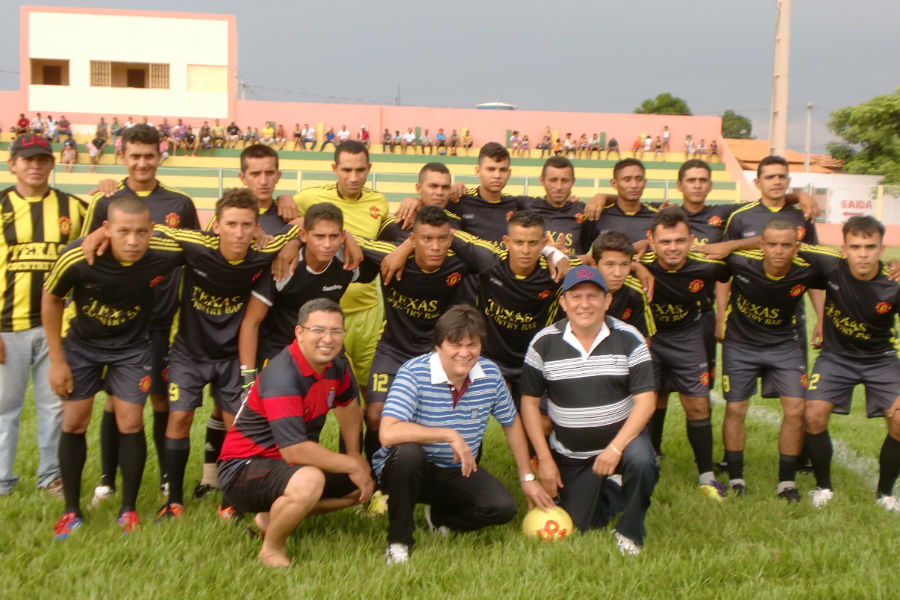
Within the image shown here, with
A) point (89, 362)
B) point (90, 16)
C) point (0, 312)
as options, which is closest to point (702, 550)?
point (89, 362)

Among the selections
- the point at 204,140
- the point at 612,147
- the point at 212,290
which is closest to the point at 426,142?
the point at 612,147

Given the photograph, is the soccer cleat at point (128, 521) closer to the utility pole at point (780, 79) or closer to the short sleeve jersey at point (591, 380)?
the short sleeve jersey at point (591, 380)

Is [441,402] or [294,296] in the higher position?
[294,296]

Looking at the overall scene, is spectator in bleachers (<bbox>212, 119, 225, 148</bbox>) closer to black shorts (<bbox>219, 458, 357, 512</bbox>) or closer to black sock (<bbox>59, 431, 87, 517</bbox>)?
black sock (<bbox>59, 431, 87, 517</bbox>)

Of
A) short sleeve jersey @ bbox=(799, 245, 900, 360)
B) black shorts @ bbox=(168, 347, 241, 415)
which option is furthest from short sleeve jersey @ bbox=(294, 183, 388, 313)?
short sleeve jersey @ bbox=(799, 245, 900, 360)

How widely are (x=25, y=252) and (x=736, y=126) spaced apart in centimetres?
8658

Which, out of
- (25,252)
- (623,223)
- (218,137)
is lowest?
(25,252)

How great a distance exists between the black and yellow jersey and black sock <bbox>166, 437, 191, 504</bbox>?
337 cm

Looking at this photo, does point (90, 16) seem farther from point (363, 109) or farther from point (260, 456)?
point (260, 456)

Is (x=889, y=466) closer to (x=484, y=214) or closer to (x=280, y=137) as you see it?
(x=484, y=214)

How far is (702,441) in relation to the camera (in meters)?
5.59

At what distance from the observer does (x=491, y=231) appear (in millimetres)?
6039

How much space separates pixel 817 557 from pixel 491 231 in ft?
10.4

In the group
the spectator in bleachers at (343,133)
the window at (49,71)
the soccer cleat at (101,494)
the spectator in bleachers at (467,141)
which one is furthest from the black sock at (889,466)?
the window at (49,71)
